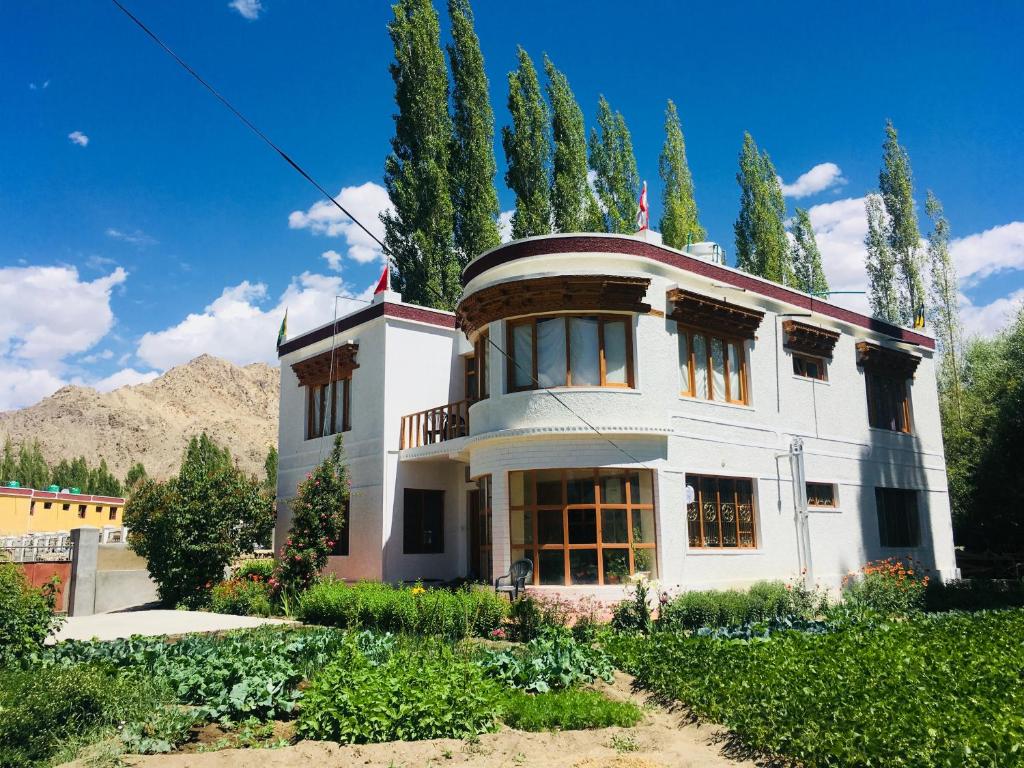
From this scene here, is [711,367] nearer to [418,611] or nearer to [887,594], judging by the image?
[887,594]

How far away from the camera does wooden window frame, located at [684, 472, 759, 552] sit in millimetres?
15930

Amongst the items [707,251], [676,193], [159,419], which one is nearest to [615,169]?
[676,193]

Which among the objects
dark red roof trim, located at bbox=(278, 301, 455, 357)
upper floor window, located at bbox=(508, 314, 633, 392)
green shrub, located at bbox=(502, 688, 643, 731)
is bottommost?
green shrub, located at bbox=(502, 688, 643, 731)

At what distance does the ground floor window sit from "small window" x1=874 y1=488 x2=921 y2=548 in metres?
5.51

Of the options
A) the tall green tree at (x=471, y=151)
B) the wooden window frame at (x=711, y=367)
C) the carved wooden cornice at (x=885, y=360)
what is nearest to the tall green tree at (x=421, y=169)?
the tall green tree at (x=471, y=151)

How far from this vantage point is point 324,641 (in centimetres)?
995

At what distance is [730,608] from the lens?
13.5 meters

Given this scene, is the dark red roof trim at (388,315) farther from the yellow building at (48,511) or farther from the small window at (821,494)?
the yellow building at (48,511)

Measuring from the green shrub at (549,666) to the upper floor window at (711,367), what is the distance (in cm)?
792

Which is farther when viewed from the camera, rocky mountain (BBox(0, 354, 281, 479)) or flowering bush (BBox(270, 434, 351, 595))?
rocky mountain (BBox(0, 354, 281, 479))

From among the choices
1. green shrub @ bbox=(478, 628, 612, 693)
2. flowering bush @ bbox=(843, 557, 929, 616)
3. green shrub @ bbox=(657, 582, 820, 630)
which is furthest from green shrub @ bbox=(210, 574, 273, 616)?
flowering bush @ bbox=(843, 557, 929, 616)

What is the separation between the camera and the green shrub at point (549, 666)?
29.7 feet

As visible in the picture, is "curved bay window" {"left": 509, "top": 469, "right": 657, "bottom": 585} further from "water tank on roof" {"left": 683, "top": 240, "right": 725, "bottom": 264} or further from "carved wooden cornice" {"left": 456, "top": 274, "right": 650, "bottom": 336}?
"water tank on roof" {"left": 683, "top": 240, "right": 725, "bottom": 264}

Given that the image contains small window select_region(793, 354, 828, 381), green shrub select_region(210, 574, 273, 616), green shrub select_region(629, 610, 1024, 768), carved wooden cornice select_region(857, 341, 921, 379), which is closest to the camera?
green shrub select_region(629, 610, 1024, 768)
